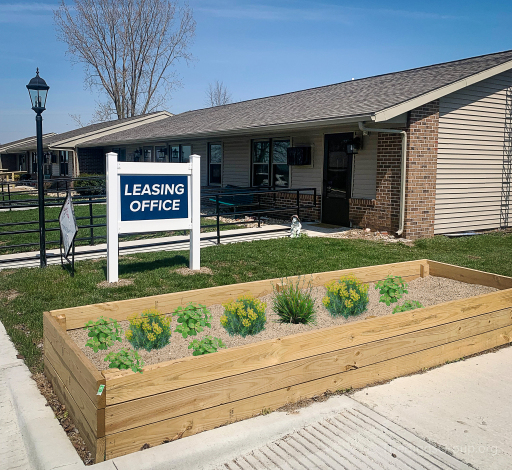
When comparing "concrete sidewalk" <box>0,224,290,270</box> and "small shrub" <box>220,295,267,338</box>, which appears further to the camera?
"concrete sidewalk" <box>0,224,290,270</box>

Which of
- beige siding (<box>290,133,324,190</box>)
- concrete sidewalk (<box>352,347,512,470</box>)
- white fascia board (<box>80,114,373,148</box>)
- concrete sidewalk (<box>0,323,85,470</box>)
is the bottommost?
concrete sidewalk (<box>0,323,85,470</box>)

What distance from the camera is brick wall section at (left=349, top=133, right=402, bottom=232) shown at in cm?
1103

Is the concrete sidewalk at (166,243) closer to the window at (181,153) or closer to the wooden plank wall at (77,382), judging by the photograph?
the wooden plank wall at (77,382)

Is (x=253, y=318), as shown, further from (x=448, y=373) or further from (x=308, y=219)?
(x=308, y=219)

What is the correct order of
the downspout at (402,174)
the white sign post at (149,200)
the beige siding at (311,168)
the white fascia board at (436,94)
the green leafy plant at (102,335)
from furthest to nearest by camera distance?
the beige siding at (311,168) < the downspout at (402,174) < the white fascia board at (436,94) < the white sign post at (149,200) < the green leafy plant at (102,335)

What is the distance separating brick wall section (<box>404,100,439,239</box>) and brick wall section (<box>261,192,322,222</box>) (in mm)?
2824

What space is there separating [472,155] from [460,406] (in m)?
9.75

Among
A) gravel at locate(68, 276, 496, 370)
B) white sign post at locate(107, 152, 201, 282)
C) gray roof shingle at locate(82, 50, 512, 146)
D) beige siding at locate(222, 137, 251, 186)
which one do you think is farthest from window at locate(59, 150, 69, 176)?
gravel at locate(68, 276, 496, 370)

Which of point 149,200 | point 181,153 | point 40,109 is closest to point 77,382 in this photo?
point 149,200

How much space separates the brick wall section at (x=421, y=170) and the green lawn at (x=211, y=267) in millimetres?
565

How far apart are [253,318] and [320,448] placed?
1450mm

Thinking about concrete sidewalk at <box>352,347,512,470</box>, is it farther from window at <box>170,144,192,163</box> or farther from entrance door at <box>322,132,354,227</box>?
window at <box>170,144,192,163</box>

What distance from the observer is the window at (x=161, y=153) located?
73.5 feet

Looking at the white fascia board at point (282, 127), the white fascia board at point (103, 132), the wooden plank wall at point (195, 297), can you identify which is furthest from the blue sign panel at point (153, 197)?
the white fascia board at point (103, 132)
